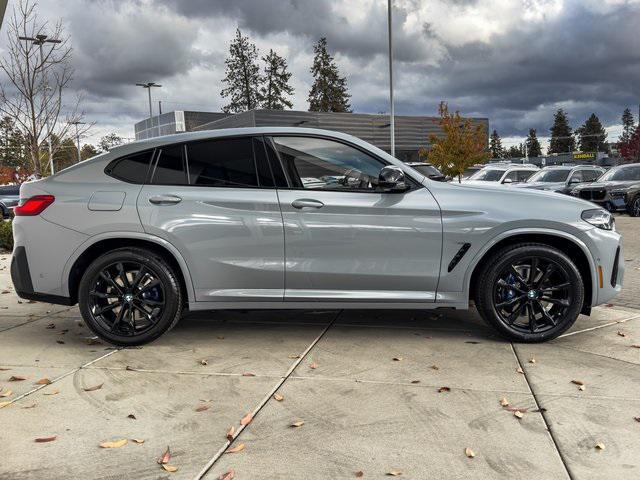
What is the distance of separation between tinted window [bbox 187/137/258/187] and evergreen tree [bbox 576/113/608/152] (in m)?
141

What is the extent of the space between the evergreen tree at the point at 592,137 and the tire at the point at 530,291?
140 m

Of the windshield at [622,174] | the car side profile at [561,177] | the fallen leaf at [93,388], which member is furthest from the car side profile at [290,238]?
the windshield at [622,174]

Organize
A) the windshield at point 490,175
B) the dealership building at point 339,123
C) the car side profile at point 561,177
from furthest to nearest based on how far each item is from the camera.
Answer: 1. the dealership building at point 339,123
2. the windshield at point 490,175
3. the car side profile at point 561,177

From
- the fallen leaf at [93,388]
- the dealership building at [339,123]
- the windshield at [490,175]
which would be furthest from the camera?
the dealership building at [339,123]

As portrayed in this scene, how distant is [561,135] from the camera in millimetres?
135125

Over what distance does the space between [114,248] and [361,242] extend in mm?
1979

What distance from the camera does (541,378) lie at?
150 inches

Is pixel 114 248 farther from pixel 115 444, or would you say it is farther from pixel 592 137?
pixel 592 137

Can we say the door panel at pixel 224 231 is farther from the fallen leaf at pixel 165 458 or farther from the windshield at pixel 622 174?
the windshield at pixel 622 174

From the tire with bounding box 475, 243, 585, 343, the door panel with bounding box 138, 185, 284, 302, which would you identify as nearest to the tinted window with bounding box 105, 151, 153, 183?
the door panel with bounding box 138, 185, 284, 302

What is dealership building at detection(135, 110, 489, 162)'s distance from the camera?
42.2 m

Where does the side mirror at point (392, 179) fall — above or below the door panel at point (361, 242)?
above

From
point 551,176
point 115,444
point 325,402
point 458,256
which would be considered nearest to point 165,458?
point 115,444

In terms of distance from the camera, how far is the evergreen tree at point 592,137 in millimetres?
130250
